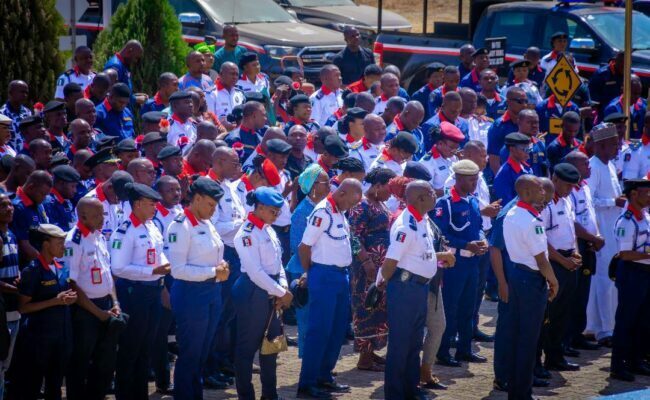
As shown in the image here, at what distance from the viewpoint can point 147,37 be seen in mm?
15812

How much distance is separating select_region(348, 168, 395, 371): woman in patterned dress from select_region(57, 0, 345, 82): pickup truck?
24.6 feet

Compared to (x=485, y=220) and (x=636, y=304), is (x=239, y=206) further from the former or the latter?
(x=636, y=304)

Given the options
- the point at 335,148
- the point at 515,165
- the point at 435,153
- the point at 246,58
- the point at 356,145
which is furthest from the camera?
the point at 246,58

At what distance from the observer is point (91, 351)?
9.15 metres

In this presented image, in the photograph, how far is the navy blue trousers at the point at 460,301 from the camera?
1120 cm

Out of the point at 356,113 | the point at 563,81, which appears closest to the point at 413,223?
the point at 356,113

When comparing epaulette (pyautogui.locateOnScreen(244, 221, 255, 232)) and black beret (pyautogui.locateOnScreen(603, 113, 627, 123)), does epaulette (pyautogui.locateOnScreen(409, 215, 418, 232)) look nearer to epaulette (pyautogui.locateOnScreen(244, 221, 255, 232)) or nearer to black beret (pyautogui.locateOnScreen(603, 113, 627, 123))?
epaulette (pyautogui.locateOnScreen(244, 221, 255, 232))

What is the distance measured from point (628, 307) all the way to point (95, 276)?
200 inches

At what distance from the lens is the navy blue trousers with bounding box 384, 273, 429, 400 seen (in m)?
9.62

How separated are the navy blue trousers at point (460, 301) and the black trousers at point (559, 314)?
75 cm

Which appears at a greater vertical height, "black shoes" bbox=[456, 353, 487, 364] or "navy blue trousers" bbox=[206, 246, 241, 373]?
"navy blue trousers" bbox=[206, 246, 241, 373]

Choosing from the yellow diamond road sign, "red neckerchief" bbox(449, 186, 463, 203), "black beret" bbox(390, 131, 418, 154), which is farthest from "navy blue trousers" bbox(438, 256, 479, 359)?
the yellow diamond road sign

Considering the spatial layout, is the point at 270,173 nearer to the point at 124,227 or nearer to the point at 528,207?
the point at 124,227

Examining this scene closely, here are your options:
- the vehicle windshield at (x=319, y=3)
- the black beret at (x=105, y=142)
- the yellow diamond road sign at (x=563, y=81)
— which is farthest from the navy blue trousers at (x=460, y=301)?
the vehicle windshield at (x=319, y=3)
